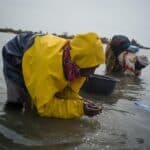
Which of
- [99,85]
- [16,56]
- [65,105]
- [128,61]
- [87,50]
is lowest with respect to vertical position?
[128,61]

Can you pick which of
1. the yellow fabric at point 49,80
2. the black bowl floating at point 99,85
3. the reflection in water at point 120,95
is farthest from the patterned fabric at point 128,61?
the yellow fabric at point 49,80

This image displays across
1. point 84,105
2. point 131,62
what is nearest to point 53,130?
point 84,105

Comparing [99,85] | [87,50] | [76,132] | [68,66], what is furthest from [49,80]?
[99,85]

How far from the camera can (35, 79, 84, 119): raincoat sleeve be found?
15.1 feet

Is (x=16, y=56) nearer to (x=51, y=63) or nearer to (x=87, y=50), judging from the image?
(x=51, y=63)

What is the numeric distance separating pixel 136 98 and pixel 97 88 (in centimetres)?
111

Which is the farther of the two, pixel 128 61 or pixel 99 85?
pixel 128 61

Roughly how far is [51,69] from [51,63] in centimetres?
7

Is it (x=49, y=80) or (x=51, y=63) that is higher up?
(x=51, y=63)

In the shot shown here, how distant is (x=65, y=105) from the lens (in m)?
4.74

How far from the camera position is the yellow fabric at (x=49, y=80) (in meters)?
4.30

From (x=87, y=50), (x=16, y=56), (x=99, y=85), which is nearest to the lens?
(x=87, y=50)

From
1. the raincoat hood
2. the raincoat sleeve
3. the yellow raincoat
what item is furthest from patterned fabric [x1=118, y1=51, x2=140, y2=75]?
the raincoat hood

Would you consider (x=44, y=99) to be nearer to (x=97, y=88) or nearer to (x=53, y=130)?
(x=53, y=130)
